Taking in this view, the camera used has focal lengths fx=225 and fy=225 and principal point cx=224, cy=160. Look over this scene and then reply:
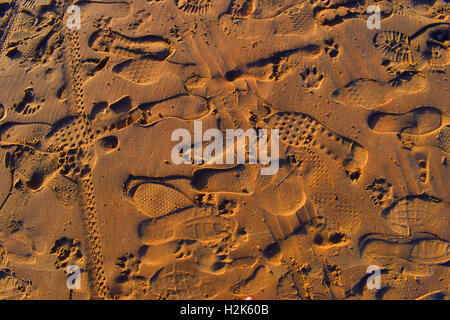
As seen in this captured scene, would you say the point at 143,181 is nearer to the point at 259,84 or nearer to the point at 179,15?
the point at 259,84

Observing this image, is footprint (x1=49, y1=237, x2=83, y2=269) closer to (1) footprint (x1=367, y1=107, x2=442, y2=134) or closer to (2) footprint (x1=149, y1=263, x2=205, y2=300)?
(2) footprint (x1=149, y1=263, x2=205, y2=300)

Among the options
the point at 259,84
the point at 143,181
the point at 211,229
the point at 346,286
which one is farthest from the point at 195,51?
the point at 346,286

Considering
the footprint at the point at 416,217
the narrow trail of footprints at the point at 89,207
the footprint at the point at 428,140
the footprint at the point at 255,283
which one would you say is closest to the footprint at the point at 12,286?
the narrow trail of footprints at the point at 89,207

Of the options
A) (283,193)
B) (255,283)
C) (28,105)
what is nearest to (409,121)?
(283,193)

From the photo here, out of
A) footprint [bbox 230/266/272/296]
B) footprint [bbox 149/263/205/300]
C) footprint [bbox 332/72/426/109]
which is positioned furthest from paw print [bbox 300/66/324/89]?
footprint [bbox 149/263/205/300]

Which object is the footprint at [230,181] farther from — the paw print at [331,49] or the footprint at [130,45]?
the paw print at [331,49]

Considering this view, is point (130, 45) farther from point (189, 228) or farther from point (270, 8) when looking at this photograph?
point (189, 228)
